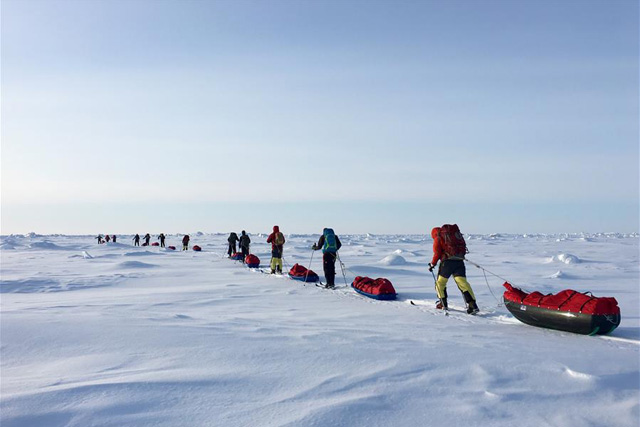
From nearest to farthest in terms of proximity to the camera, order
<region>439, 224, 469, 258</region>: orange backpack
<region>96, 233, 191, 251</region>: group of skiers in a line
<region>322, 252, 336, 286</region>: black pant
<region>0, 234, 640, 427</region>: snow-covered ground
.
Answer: <region>0, 234, 640, 427</region>: snow-covered ground → <region>439, 224, 469, 258</region>: orange backpack → <region>322, 252, 336, 286</region>: black pant → <region>96, 233, 191, 251</region>: group of skiers in a line

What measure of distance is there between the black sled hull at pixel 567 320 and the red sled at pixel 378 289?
3.05 meters

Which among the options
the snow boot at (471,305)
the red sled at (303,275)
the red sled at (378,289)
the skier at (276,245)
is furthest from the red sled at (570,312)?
the skier at (276,245)

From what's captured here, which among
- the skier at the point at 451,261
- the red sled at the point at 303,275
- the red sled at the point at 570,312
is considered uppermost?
the skier at the point at 451,261

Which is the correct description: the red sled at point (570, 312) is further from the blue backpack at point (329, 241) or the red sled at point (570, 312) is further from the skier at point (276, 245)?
the skier at point (276, 245)

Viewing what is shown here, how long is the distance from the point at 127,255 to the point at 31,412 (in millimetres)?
28119

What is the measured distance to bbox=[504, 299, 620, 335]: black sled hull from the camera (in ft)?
18.7

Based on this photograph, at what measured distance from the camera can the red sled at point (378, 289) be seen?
928 cm

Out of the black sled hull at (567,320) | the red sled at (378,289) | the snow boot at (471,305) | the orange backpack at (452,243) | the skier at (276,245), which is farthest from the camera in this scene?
the skier at (276,245)

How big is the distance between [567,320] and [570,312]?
128 millimetres

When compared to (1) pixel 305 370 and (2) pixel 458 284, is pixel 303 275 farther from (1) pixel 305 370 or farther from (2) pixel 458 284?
(1) pixel 305 370

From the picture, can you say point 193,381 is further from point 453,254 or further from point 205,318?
point 453,254

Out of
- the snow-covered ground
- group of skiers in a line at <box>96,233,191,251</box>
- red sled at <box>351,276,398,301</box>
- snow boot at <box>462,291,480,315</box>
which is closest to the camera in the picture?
the snow-covered ground

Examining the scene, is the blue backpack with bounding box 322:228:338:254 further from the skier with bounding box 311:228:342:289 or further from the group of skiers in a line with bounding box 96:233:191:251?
the group of skiers in a line with bounding box 96:233:191:251

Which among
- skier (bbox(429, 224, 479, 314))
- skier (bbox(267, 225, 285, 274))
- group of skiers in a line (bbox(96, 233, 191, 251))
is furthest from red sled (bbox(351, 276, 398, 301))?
group of skiers in a line (bbox(96, 233, 191, 251))
